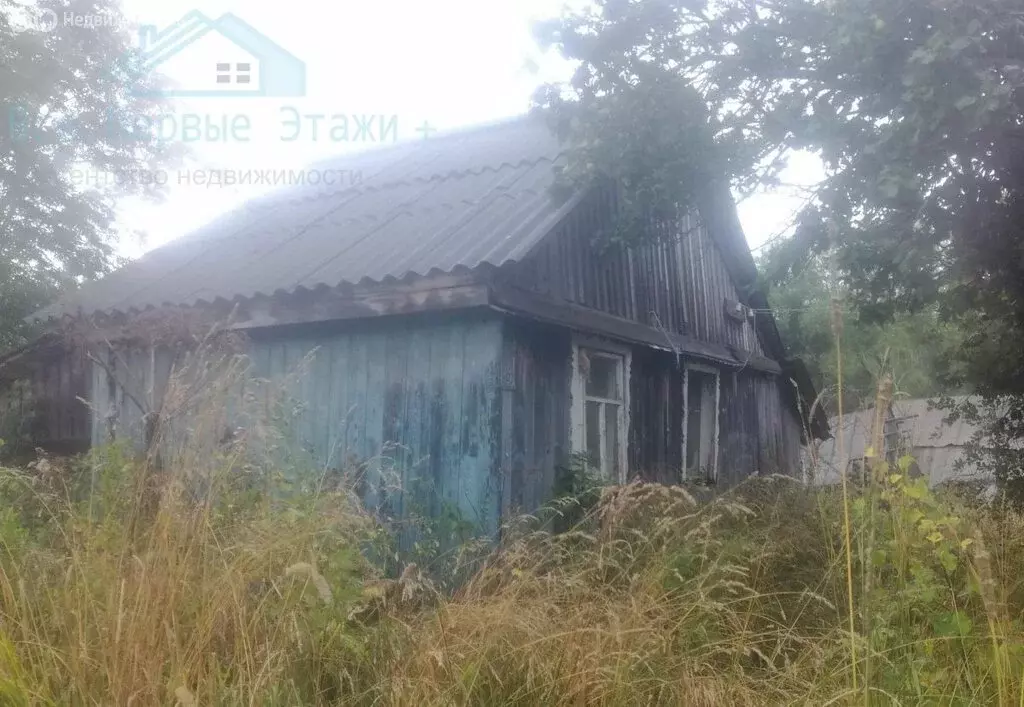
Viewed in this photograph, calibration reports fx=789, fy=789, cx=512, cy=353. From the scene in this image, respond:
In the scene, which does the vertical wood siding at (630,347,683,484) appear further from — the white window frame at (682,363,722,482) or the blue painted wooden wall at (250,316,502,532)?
the blue painted wooden wall at (250,316,502,532)

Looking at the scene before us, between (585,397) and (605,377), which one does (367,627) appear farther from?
(605,377)

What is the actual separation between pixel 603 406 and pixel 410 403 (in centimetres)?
198

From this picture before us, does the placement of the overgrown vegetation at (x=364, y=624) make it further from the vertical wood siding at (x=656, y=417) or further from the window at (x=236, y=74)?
the window at (x=236, y=74)

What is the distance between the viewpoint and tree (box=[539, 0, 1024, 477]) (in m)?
5.22

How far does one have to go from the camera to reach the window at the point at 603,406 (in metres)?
6.88

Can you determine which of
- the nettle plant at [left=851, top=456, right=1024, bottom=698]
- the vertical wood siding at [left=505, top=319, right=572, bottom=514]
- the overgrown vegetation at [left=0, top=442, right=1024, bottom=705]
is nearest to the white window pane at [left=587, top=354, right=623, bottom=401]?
the vertical wood siding at [left=505, top=319, right=572, bottom=514]

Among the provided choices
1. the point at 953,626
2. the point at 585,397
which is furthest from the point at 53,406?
the point at 953,626

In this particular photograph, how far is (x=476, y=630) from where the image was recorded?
271cm

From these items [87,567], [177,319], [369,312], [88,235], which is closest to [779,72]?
[369,312]

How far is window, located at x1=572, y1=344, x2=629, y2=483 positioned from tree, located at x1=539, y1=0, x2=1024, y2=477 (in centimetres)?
152

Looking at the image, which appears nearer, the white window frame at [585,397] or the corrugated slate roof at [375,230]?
the corrugated slate roof at [375,230]

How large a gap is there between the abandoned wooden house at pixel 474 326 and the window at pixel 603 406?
0.02 metres

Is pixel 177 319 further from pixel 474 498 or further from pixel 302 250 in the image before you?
pixel 474 498

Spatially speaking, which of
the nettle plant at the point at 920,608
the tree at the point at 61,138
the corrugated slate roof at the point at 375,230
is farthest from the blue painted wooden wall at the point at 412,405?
the tree at the point at 61,138
